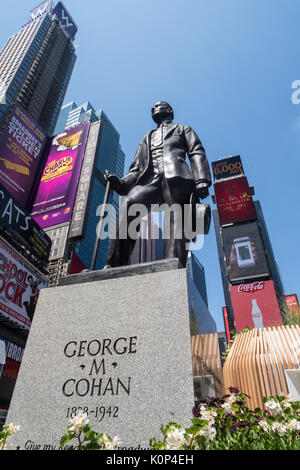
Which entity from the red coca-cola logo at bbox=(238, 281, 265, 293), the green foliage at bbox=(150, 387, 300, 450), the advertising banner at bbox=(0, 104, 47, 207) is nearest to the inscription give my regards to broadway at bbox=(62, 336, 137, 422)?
the green foliage at bbox=(150, 387, 300, 450)

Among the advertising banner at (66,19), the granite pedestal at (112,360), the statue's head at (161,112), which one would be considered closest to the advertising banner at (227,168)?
the statue's head at (161,112)

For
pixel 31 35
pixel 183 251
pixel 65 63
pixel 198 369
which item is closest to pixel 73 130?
pixel 198 369

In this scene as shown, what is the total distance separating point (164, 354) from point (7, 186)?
29917 mm

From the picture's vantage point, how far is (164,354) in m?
2.42

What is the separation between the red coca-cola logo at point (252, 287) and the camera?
28609mm

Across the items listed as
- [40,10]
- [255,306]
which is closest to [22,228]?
[255,306]

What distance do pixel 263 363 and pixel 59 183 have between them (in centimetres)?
2780

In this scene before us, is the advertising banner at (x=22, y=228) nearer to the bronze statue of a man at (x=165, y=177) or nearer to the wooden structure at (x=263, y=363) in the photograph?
the wooden structure at (x=263, y=363)

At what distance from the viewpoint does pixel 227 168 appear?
38.8 m

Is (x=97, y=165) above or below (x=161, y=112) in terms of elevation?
above

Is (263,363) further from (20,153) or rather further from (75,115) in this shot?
(75,115)

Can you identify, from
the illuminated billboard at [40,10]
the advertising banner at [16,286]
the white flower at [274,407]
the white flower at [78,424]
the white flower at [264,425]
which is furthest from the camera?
the illuminated billboard at [40,10]

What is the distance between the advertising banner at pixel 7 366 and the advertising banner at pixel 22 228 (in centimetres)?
823

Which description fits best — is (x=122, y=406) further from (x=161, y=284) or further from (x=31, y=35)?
(x=31, y=35)
